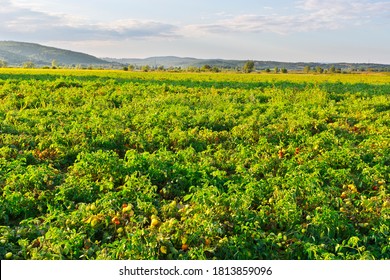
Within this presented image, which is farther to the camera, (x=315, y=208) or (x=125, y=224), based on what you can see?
(x=315, y=208)

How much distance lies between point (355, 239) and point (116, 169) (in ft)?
13.5

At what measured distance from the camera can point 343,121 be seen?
12469 mm

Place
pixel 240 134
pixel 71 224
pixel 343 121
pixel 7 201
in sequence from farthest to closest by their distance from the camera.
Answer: pixel 343 121 → pixel 240 134 → pixel 7 201 → pixel 71 224

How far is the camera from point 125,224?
196 inches

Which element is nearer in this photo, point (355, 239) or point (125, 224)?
point (355, 239)

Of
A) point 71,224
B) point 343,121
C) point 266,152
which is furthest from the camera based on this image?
point 343,121
